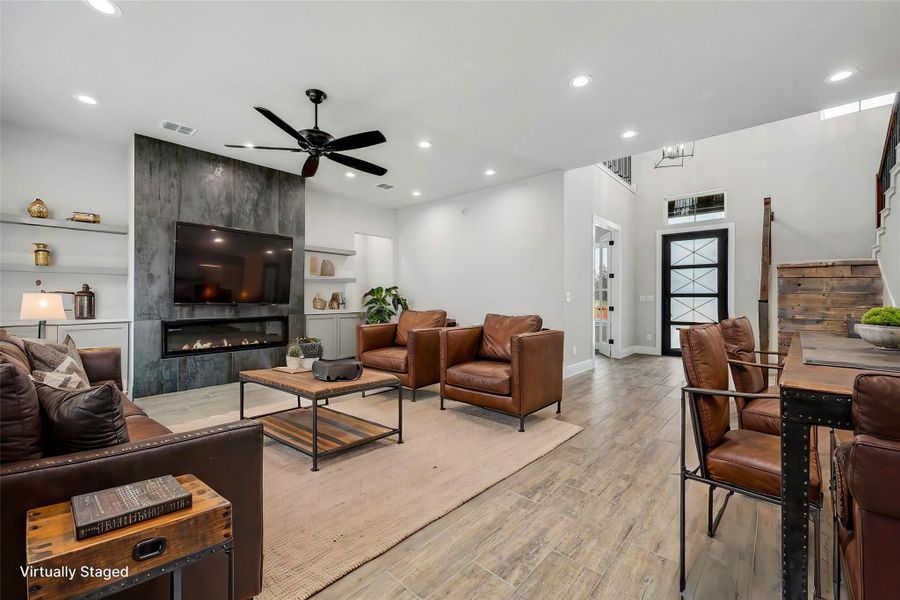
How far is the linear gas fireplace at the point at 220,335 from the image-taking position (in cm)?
445

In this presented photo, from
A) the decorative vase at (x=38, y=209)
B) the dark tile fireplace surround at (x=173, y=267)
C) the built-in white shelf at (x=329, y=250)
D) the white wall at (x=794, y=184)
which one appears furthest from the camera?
the built-in white shelf at (x=329, y=250)

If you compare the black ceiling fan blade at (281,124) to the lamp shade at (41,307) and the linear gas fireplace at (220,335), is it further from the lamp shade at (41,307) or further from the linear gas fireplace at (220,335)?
the linear gas fireplace at (220,335)

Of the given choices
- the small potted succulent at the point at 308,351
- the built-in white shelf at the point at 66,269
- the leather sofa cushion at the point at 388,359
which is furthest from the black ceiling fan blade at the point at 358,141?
the built-in white shelf at the point at 66,269

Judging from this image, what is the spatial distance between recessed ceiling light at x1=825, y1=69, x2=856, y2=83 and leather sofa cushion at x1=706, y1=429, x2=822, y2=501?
2.90m

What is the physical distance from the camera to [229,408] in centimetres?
→ 377

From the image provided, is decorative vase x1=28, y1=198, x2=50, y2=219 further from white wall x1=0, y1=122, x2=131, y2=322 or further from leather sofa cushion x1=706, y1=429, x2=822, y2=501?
leather sofa cushion x1=706, y1=429, x2=822, y2=501

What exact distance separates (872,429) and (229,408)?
14.1 ft

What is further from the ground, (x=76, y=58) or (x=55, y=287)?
(x=76, y=58)

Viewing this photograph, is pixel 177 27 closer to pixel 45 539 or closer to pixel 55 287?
pixel 45 539

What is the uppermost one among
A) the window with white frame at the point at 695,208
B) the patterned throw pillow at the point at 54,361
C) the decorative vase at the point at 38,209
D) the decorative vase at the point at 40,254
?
the window with white frame at the point at 695,208

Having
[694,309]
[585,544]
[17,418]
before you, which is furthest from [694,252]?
[17,418]

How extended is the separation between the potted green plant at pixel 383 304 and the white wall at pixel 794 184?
5212 mm

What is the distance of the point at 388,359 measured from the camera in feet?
13.8

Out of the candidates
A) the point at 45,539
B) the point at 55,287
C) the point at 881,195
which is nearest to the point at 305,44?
the point at 45,539
